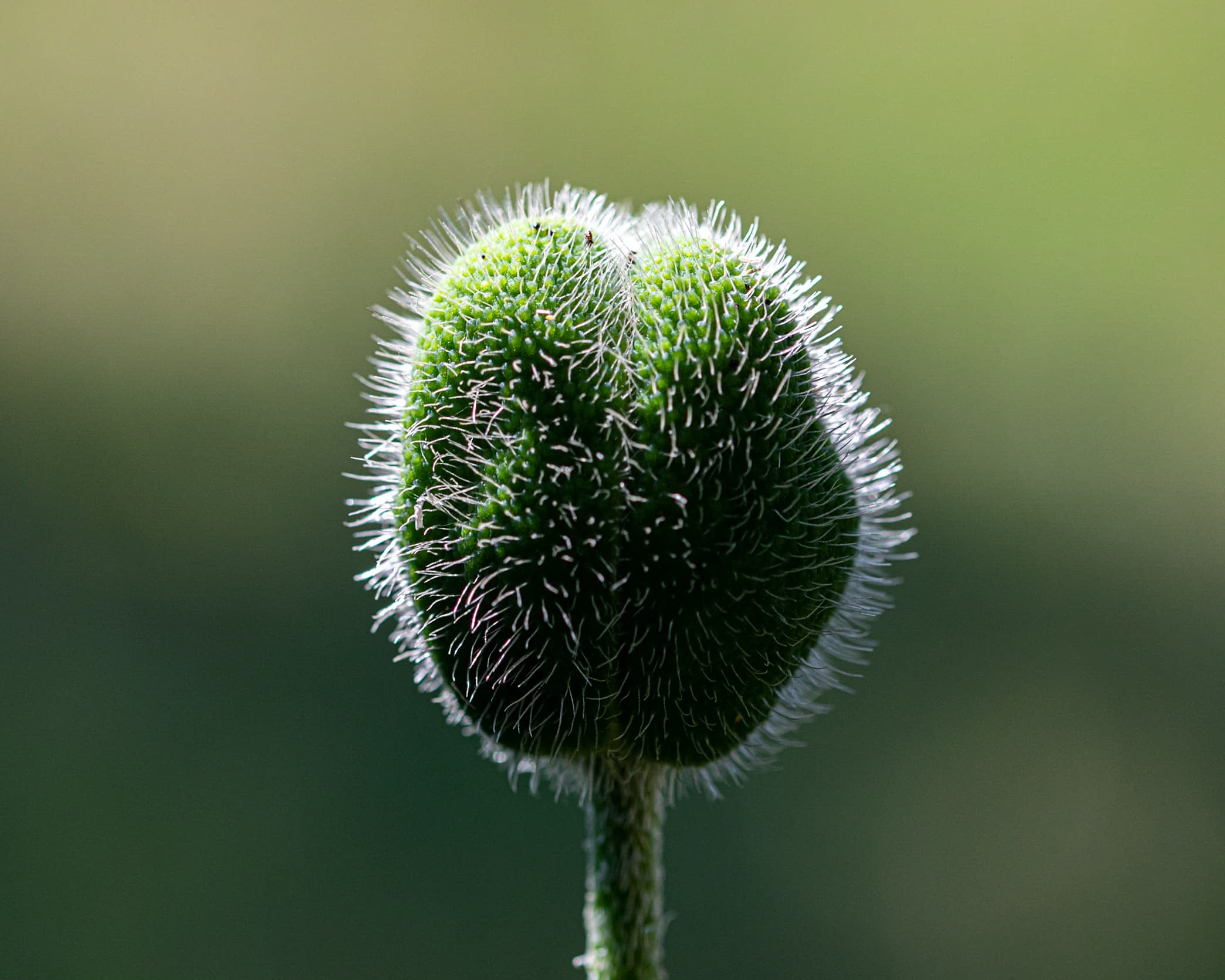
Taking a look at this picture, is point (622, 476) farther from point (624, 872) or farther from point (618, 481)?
point (624, 872)

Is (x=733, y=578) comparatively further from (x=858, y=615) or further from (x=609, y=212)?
(x=609, y=212)

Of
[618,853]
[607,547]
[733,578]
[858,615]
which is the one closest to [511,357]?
[607,547]

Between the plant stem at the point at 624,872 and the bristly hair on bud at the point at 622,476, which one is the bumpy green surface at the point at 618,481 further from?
the plant stem at the point at 624,872

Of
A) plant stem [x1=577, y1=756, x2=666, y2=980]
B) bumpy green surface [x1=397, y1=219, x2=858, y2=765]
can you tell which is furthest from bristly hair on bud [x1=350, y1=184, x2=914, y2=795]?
plant stem [x1=577, y1=756, x2=666, y2=980]

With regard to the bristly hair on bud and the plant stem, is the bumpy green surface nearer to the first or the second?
the bristly hair on bud

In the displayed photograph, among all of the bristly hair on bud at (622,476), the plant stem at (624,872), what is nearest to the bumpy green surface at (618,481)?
the bristly hair on bud at (622,476)
